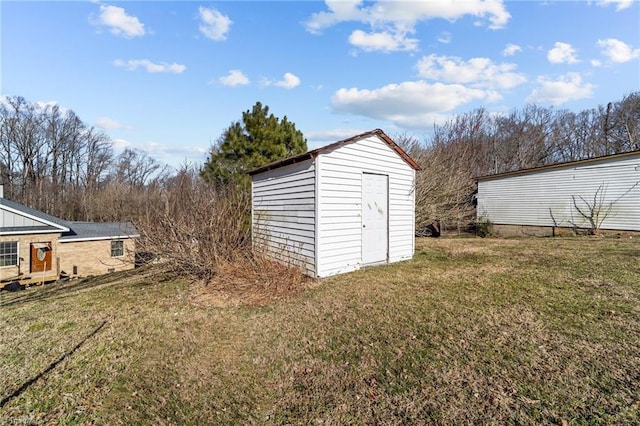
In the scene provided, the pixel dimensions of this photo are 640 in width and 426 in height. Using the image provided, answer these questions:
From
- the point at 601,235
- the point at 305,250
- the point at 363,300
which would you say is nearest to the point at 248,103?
the point at 305,250

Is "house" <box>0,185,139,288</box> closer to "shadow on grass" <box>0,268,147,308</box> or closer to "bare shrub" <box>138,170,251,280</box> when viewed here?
"shadow on grass" <box>0,268,147,308</box>

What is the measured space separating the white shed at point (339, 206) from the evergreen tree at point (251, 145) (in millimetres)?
5072

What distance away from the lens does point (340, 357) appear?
3158 millimetres

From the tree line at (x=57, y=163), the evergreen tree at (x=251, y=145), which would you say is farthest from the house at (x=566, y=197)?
the tree line at (x=57, y=163)

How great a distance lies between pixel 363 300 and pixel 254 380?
2539 mm

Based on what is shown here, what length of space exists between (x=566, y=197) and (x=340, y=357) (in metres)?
15.7

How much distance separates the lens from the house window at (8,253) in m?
14.1

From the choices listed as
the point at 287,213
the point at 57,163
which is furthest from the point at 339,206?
the point at 57,163

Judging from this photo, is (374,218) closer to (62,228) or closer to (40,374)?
(40,374)

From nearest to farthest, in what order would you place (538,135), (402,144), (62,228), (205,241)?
(205,241), (62,228), (402,144), (538,135)

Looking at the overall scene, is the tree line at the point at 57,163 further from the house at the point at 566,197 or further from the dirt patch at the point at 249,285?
the house at the point at 566,197

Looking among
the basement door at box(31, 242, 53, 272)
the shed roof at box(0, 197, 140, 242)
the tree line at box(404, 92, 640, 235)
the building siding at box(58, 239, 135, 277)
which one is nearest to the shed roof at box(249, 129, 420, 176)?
the shed roof at box(0, 197, 140, 242)

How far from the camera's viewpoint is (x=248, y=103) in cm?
1426

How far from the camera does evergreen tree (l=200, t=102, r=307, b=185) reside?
1339 cm
